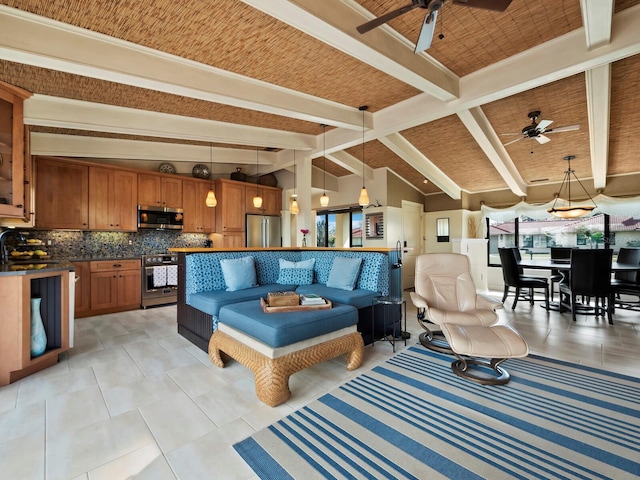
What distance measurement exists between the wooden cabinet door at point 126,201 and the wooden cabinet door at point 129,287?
0.81 m

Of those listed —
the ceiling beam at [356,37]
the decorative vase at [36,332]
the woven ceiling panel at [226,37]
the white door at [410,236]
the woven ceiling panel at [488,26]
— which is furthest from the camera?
the white door at [410,236]

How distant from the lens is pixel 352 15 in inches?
96.3

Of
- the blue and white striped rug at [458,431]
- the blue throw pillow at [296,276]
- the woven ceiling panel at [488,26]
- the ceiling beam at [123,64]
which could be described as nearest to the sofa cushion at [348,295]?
the blue throw pillow at [296,276]

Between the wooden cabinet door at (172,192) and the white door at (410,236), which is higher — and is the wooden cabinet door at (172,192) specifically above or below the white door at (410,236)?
above

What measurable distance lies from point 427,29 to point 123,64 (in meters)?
2.65

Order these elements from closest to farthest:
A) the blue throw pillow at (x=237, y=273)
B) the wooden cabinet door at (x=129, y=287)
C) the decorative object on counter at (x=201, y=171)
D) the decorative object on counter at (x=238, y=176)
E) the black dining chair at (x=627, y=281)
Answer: the blue throw pillow at (x=237, y=273) < the black dining chair at (x=627, y=281) < the wooden cabinet door at (x=129, y=287) < the decorative object on counter at (x=201, y=171) < the decorative object on counter at (x=238, y=176)

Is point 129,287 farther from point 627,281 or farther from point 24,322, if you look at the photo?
point 627,281

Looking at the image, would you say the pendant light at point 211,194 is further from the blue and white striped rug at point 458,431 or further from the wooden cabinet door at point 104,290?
the blue and white striped rug at point 458,431

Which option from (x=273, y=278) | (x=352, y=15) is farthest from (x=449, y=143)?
(x=273, y=278)

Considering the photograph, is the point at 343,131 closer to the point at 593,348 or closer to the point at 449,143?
the point at 449,143

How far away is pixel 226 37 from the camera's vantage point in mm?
2619

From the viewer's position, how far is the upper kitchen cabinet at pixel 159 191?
5.39m

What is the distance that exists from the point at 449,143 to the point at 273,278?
415cm

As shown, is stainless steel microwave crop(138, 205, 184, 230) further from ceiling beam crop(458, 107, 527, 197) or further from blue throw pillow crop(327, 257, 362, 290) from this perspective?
ceiling beam crop(458, 107, 527, 197)
